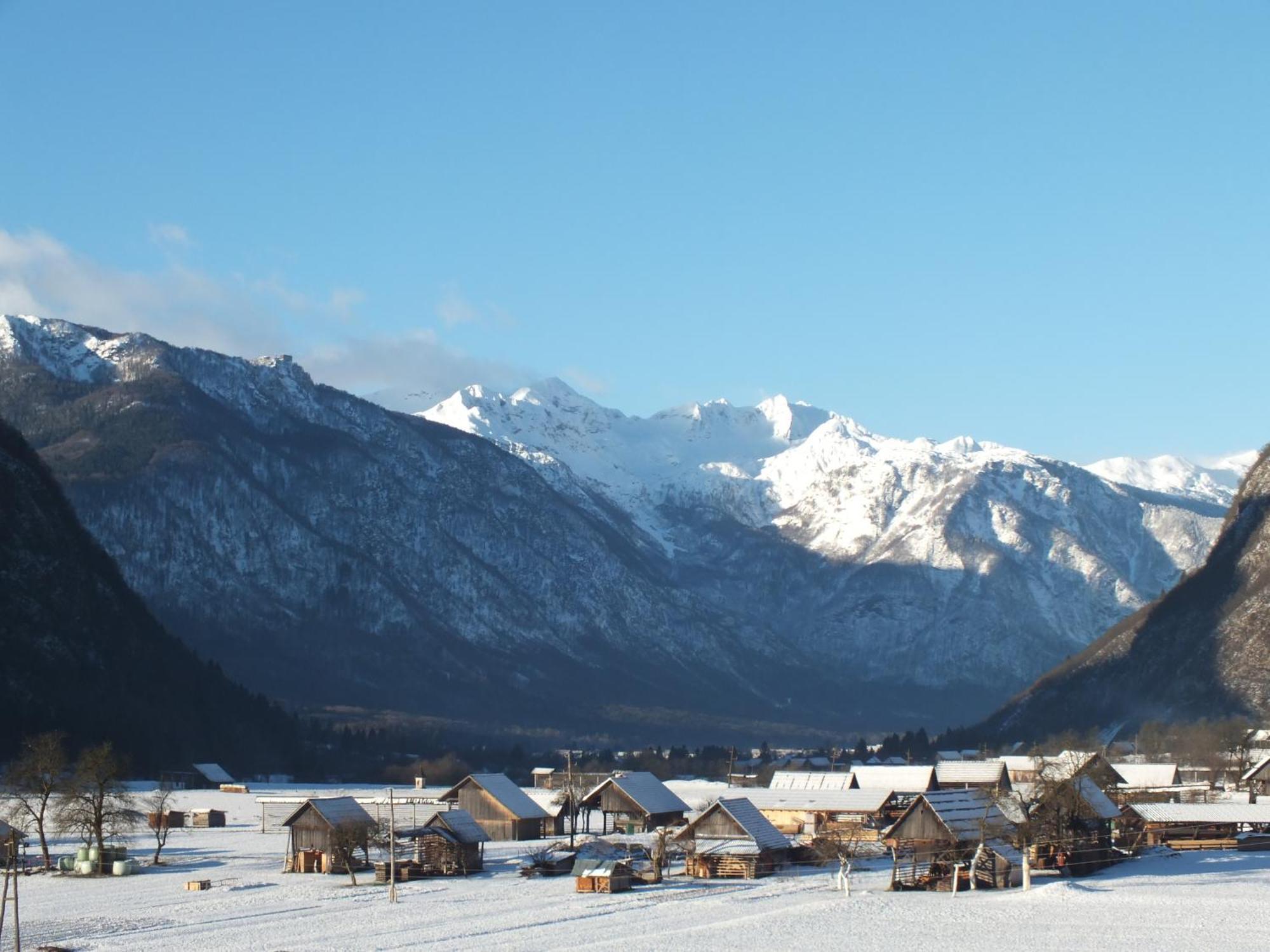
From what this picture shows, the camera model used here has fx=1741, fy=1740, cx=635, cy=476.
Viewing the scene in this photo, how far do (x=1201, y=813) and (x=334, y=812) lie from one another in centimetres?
5810

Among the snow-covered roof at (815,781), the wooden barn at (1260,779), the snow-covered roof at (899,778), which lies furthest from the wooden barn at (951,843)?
the wooden barn at (1260,779)

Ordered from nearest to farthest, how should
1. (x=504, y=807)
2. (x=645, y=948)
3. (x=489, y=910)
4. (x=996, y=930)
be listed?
(x=645, y=948), (x=996, y=930), (x=489, y=910), (x=504, y=807)

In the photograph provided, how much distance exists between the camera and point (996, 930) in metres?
77.4

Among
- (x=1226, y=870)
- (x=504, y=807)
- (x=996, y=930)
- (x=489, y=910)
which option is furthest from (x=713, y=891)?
(x=504, y=807)

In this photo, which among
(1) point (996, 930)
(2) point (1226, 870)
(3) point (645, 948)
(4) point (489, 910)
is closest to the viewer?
(3) point (645, 948)

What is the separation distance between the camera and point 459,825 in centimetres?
10606

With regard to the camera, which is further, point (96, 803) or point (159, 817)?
point (159, 817)

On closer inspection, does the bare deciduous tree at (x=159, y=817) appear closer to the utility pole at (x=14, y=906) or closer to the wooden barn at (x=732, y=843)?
the utility pole at (x=14, y=906)

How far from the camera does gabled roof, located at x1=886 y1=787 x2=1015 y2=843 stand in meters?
98.2

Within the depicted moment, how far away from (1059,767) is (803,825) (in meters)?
18.7

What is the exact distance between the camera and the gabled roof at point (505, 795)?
129000 millimetres

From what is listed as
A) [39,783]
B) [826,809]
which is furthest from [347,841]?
[826,809]

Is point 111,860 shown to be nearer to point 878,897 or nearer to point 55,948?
point 55,948

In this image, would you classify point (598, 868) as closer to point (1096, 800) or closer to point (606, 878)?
point (606, 878)
